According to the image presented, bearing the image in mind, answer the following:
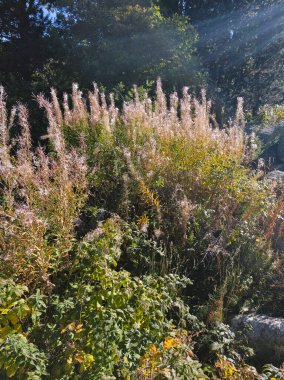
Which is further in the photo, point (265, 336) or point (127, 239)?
point (127, 239)

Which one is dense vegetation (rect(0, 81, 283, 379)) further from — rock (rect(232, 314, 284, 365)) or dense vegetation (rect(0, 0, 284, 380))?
rock (rect(232, 314, 284, 365))

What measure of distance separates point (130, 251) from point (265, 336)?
139 cm

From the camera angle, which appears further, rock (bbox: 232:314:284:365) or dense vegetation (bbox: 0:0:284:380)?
rock (bbox: 232:314:284:365)

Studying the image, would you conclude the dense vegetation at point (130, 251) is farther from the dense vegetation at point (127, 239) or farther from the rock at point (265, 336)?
the rock at point (265, 336)

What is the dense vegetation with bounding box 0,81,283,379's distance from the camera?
2.17 meters

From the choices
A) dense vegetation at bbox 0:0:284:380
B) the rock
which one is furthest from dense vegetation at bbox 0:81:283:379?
the rock

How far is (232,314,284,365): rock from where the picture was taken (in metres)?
3.19

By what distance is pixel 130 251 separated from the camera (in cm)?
329

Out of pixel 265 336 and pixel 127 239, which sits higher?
pixel 127 239

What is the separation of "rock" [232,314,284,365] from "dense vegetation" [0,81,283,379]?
0.16 metres

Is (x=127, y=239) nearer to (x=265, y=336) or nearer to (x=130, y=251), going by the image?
(x=130, y=251)

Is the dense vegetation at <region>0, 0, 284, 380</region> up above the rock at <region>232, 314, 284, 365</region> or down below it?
above

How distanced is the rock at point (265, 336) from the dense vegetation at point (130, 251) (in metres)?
0.16

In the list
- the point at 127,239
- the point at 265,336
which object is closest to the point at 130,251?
the point at 127,239
